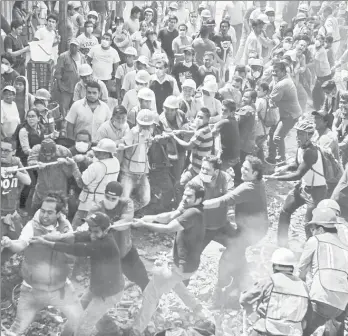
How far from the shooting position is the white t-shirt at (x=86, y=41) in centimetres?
1327

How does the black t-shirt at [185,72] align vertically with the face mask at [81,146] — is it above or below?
above

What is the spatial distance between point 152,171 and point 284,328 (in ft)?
13.4

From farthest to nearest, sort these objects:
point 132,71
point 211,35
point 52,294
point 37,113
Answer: point 211,35, point 132,71, point 37,113, point 52,294

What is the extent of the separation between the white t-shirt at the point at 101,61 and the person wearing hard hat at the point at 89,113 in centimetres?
264

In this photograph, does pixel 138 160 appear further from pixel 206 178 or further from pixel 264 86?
pixel 264 86

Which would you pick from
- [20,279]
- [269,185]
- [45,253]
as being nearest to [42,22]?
[269,185]

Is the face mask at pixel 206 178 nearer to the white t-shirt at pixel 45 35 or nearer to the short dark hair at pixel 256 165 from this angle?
the short dark hair at pixel 256 165

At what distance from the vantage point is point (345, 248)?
7.62m

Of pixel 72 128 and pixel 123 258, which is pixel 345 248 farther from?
pixel 72 128

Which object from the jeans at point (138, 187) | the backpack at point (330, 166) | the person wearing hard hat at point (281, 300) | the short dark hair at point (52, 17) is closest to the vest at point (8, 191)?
the jeans at point (138, 187)

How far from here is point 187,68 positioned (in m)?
13.2

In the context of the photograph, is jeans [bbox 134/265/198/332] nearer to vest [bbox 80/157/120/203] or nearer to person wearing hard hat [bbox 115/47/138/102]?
vest [bbox 80/157/120/203]

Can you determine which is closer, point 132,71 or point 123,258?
point 123,258

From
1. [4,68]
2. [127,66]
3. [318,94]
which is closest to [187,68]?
[127,66]
